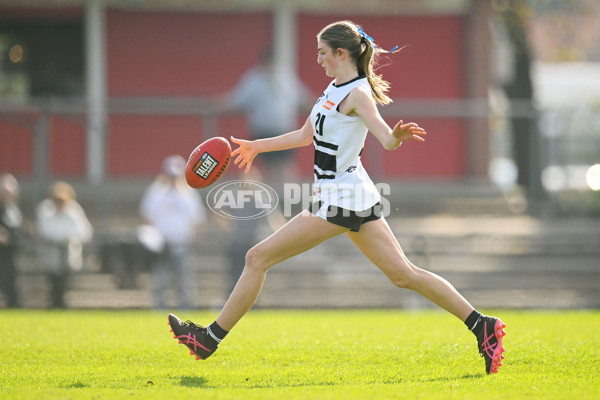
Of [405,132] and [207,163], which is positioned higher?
[405,132]

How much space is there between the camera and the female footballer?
18.4ft

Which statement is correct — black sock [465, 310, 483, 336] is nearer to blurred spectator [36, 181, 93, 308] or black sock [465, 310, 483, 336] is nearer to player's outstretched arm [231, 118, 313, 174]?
player's outstretched arm [231, 118, 313, 174]

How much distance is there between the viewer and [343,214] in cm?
559

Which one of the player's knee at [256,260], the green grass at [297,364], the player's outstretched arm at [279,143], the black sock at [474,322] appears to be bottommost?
the green grass at [297,364]

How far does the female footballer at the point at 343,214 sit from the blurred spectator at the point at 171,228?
6280 millimetres

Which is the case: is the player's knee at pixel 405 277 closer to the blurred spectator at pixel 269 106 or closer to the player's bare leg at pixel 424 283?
the player's bare leg at pixel 424 283

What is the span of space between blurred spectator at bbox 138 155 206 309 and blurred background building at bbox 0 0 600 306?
49cm

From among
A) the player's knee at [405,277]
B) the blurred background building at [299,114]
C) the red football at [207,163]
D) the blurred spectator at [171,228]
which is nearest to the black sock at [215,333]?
the red football at [207,163]

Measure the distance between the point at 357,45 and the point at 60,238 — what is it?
7.69 metres

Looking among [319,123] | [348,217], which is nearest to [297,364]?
[348,217]

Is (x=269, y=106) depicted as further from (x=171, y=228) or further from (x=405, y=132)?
(x=405, y=132)

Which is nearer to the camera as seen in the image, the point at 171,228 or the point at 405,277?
the point at 405,277

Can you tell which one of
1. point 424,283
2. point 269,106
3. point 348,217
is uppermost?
point 269,106

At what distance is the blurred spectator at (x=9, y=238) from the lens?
12.0 m
